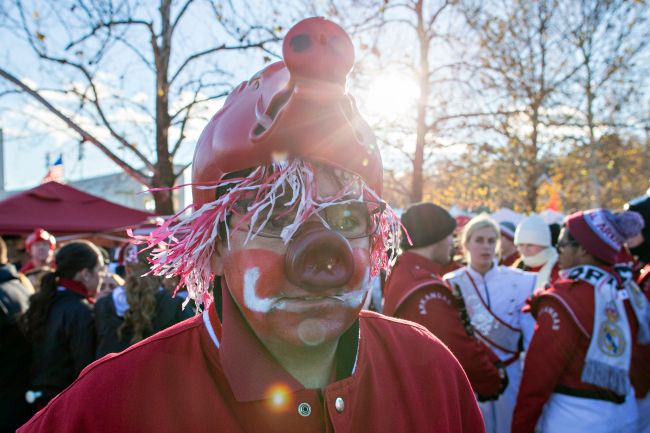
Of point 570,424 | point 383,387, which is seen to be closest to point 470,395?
point 383,387

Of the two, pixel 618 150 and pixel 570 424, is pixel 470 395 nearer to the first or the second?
pixel 570 424

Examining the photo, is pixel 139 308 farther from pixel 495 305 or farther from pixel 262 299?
pixel 495 305

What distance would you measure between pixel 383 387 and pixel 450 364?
276 mm

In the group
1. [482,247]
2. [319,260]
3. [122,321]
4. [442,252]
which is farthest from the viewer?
[482,247]

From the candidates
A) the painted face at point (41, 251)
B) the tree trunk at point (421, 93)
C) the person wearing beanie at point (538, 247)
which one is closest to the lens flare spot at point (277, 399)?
the person wearing beanie at point (538, 247)

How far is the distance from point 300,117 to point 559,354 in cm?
261

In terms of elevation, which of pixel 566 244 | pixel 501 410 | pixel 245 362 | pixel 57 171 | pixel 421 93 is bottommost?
pixel 501 410

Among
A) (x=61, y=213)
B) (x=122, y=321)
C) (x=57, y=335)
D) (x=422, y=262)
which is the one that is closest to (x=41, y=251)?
(x=61, y=213)

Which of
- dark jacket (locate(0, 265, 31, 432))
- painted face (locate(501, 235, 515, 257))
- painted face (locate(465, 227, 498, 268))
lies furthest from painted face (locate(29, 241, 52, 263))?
painted face (locate(501, 235, 515, 257))

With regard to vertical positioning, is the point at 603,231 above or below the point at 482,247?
above

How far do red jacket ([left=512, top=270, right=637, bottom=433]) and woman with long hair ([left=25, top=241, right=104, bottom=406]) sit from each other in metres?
2.88

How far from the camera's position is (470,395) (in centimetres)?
160

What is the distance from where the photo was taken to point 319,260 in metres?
1.25

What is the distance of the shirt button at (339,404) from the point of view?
133cm
